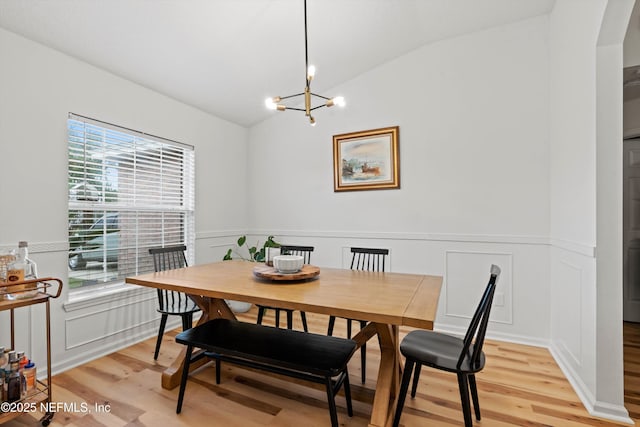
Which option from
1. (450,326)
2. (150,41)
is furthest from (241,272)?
(450,326)

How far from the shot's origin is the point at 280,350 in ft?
6.09

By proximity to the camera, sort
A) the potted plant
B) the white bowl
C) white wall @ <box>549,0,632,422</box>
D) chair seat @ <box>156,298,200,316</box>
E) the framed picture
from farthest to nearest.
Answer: the potted plant → the framed picture → chair seat @ <box>156,298,200,316</box> → the white bowl → white wall @ <box>549,0,632,422</box>

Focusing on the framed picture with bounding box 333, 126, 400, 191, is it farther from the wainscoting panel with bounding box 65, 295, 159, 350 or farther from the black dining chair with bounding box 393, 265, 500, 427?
the wainscoting panel with bounding box 65, 295, 159, 350

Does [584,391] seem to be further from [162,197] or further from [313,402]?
[162,197]

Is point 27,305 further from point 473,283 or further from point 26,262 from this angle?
point 473,283

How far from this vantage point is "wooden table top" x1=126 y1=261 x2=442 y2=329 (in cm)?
146

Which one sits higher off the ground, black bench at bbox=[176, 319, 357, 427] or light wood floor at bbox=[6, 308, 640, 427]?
black bench at bbox=[176, 319, 357, 427]

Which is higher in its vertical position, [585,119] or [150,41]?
[150,41]

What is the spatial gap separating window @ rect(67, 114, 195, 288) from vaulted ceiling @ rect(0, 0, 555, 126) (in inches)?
22.9

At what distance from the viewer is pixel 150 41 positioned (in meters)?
2.54

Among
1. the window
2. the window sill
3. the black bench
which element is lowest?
the black bench

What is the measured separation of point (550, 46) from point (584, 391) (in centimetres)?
276

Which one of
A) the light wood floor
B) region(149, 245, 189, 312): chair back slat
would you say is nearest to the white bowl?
the light wood floor

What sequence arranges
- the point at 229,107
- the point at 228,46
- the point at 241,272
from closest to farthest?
the point at 241,272 < the point at 228,46 < the point at 229,107
